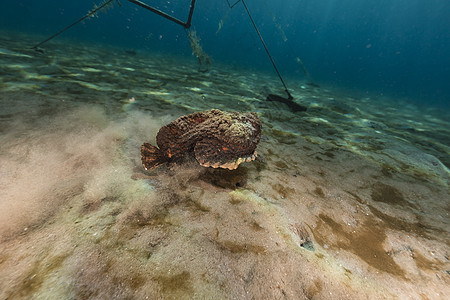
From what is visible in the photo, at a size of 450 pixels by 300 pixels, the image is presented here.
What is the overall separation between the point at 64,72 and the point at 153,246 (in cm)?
780

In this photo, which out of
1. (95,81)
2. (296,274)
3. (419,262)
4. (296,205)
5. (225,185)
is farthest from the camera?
(95,81)

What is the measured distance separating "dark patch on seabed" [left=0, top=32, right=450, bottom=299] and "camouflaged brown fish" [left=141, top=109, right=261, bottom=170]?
0.70 ft

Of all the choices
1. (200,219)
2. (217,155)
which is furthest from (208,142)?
(200,219)

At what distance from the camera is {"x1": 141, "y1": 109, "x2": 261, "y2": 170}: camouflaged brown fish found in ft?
7.96

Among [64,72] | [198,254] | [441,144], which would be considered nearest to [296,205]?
[198,254]

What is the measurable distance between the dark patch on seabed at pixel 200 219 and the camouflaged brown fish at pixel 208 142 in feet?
0.70

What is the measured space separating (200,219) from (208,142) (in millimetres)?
1033

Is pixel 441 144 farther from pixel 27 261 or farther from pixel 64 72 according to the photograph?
pixel 64 72

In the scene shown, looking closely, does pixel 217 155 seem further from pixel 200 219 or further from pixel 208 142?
pixel 200 219

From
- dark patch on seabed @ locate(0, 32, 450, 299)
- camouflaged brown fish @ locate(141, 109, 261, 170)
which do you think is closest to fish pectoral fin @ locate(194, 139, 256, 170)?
camouflaged brown fish @ locate(141, 109, 261, 170)

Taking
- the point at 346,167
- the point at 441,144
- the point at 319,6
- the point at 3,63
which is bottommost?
the point at 3,63

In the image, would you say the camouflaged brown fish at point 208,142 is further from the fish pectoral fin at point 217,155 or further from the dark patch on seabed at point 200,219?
the dark patch on seabed at point 200,219

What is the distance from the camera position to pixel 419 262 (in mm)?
1767

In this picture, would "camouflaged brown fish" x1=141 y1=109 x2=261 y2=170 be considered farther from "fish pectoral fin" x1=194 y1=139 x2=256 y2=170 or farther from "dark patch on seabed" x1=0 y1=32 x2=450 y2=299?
"dark patch on seabed" x1=0 y1=32 x2=450 y2=299
